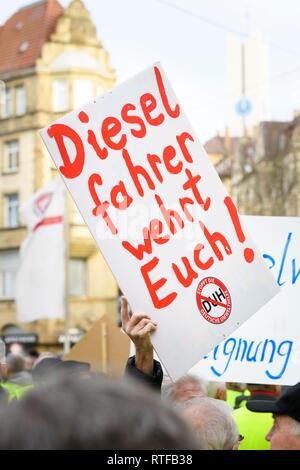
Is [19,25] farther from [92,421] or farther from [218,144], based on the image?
[92,421]

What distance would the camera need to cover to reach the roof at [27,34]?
40.8 metres

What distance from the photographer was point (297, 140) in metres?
36.1

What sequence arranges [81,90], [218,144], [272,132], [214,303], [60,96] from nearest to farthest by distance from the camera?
[214,303] → [81,90] → [60,96] → [272,132] → [218,144]

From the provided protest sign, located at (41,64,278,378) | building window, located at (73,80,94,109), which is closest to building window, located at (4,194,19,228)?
building window, located at (73,80,94,109)

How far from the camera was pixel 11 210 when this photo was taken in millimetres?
41281

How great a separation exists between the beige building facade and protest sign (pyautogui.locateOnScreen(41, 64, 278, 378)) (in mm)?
34867

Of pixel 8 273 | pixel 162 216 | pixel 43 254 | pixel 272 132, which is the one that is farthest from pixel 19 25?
pixel 162 216

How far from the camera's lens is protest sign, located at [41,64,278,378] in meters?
3.32

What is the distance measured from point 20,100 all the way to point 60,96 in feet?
6.41

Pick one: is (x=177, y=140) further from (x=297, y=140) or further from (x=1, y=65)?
(x=1, y=65)

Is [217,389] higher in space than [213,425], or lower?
lower

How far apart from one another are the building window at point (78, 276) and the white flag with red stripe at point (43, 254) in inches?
628

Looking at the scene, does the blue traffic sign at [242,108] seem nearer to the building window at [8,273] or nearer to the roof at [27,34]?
the roof at [27,34]

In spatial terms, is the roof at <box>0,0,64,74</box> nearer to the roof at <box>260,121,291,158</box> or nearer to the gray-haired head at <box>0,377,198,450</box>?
the roof at <box>260,121,291,158</box>
